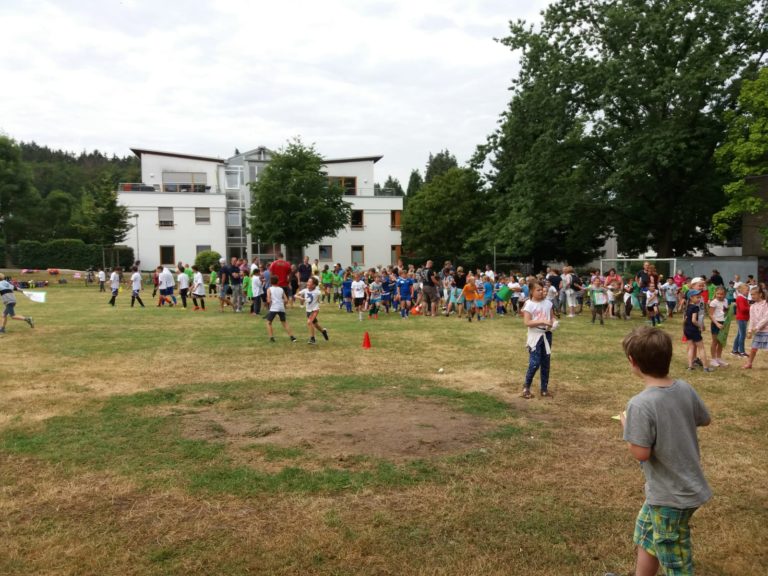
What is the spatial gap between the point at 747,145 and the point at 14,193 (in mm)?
59047

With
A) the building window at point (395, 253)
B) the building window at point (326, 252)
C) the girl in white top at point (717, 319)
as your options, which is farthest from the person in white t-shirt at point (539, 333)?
the building window at point (395, 253)

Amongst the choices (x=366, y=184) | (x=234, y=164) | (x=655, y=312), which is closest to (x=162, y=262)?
(x=234, y=164)

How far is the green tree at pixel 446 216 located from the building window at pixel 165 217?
893 inches

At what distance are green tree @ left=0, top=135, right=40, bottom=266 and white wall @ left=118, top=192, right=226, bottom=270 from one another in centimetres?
1309

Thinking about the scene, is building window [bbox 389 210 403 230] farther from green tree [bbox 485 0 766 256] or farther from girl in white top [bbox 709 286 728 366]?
girl in white top [bbox 709 286 728 366]

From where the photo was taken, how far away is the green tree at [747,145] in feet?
80.1

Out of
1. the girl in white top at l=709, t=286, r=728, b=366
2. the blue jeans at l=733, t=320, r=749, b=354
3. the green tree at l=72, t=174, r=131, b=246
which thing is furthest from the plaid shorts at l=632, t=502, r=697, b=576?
the green tree at l=72, t=174, r=131, b=246

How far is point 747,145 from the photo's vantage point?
81.5 ft

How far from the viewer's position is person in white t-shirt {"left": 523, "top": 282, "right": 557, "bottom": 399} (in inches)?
335

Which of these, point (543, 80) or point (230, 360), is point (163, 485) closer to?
point (230, 360)

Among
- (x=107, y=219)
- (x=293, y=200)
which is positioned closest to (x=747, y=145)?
(x=293, y=200)

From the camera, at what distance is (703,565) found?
390 cm

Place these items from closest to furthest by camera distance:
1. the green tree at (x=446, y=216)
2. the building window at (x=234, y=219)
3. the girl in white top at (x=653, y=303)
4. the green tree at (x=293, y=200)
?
the girl in white top at (x=653, y=303), the green tree at (x=293, y=200), the green tree at (x=446, y=216), the building window at (x=234, y=219)

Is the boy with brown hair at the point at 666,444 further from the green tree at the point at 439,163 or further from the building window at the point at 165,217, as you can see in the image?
the green tree at the point at 439,163
